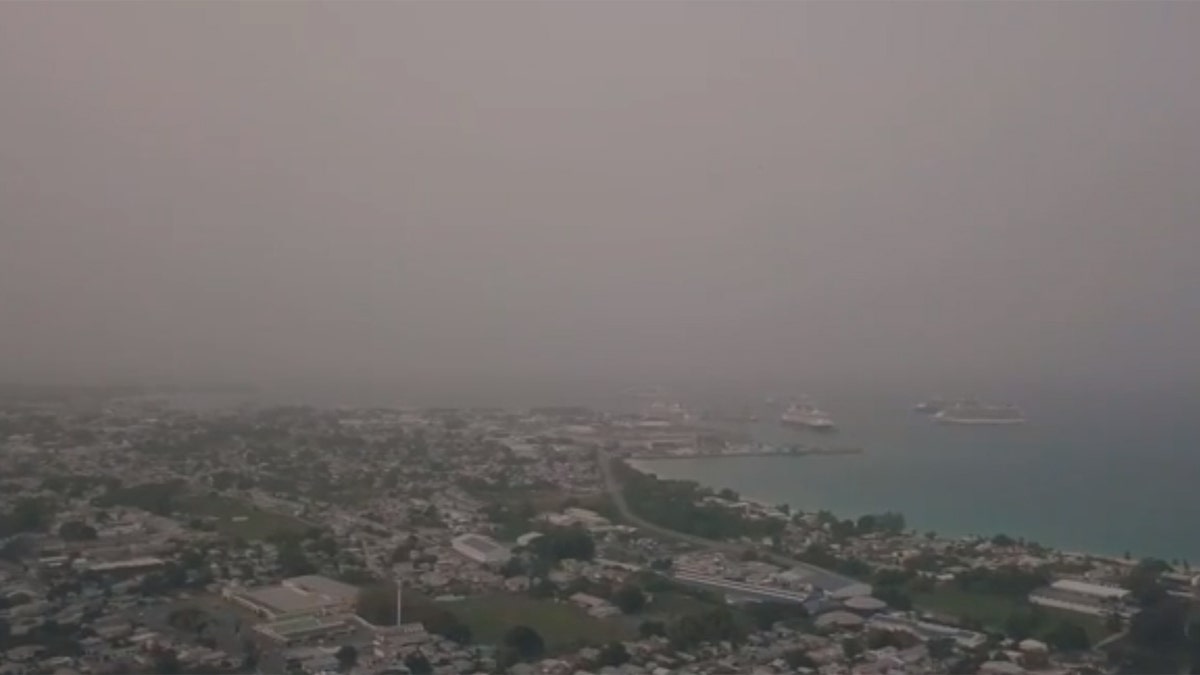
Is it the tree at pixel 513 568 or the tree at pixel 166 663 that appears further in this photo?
the tree at pixel 513 568

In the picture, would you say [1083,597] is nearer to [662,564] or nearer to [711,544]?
[711,544]

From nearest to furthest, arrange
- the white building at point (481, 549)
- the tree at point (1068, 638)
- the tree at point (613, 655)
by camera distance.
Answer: the tree at point (613, 655) → the tree at point (1068, 638) → the white building at point (481, 549)

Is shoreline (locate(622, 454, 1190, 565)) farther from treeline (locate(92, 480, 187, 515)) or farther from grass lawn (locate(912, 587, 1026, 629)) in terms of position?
treeline (locate(92, 480, 187, 515))

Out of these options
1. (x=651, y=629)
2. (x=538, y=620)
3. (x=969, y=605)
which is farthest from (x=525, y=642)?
(x=969, y=605)

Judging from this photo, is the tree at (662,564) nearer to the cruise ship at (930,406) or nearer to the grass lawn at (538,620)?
the grass lawn at (538,620)

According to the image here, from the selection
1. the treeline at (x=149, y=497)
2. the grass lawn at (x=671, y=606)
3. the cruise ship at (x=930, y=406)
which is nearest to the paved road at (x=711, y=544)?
the grass lawn at (x=671, y=606)

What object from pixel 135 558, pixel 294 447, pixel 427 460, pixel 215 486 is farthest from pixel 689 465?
pixel 135 558

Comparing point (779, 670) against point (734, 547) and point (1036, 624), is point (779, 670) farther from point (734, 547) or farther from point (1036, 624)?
point (734, 547)
